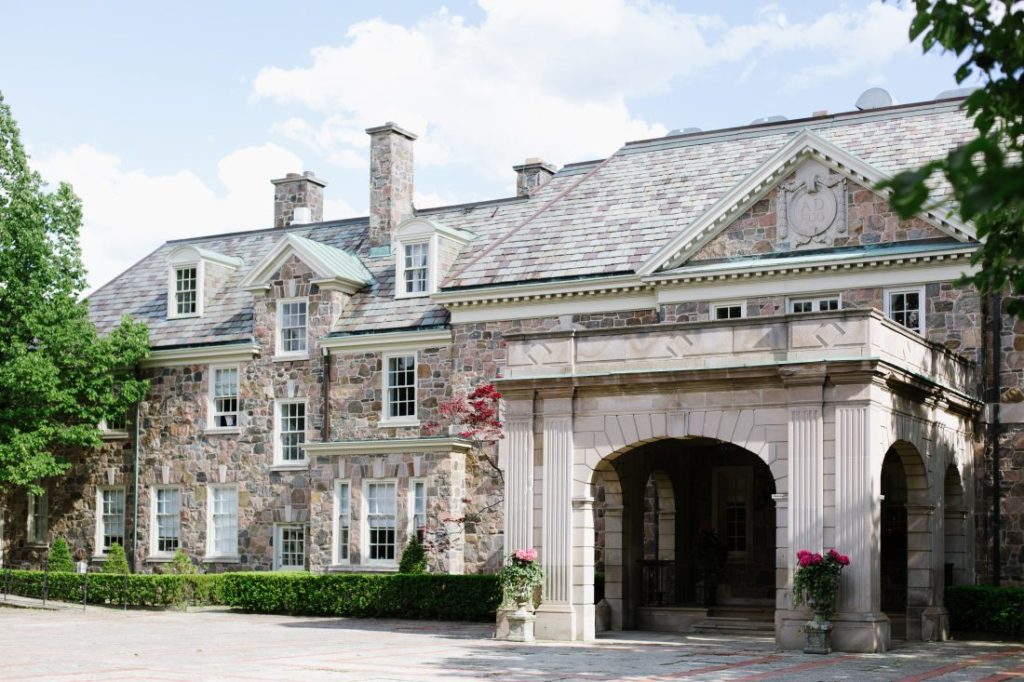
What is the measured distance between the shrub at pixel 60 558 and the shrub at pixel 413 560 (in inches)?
424

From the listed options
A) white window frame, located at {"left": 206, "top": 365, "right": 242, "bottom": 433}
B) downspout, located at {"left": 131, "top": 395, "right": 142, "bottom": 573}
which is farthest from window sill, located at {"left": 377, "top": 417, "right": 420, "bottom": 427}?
downspout, located at {"left": 131, "top": 395, "right": 142, "bottom": 573}

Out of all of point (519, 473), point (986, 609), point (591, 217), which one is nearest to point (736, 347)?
point (519, 473)

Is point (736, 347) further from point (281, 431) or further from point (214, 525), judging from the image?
point (214, 525)

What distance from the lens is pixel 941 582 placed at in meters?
23.2

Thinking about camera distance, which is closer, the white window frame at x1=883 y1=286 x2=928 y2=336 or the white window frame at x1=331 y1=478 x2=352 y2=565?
the white window frame at x1=883 y1=286 x2=928 y2=336

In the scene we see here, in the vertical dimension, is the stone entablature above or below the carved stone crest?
below

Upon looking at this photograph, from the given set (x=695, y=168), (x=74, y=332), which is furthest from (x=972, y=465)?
(x=74, y=332)

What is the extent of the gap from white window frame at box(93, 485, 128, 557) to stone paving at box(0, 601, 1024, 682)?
33.1 feet

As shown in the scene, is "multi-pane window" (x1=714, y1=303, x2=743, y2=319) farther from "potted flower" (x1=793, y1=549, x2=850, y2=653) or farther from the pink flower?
"potted flower" (x1=793, y1=549, x2=850, y2=653)

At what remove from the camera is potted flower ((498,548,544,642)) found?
22172mm

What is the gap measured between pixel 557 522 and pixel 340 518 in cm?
1065

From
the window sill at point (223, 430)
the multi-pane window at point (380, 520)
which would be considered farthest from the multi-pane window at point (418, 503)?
the window sill at point (223, 430)

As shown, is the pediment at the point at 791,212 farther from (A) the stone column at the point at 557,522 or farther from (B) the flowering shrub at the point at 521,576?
(B) the flowering shrub at the point at 521,576

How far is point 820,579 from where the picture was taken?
65.4ft
